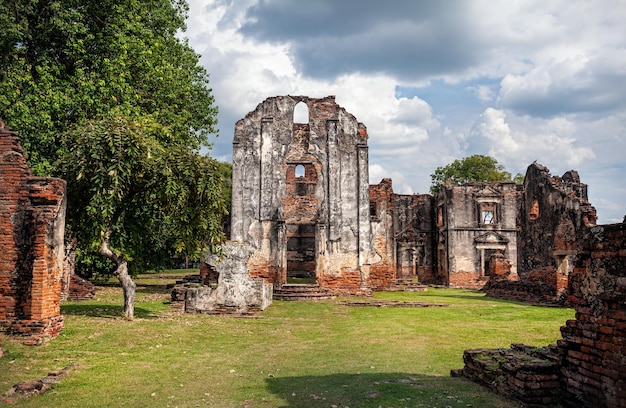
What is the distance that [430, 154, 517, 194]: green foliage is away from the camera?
174ft

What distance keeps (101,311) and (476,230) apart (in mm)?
26940

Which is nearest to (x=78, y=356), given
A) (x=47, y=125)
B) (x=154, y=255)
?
(x=47, y=125)

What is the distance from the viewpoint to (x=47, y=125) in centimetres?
1672

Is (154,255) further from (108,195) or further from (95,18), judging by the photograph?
(108,195)

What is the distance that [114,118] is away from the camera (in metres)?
13.6

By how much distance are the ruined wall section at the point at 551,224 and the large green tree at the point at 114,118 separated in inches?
548

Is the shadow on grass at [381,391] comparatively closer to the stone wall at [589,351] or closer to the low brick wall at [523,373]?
the low brick wall at [523,373]

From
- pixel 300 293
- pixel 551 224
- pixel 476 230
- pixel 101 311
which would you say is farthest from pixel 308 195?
pixel 476 230

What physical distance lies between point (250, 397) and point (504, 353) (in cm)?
363

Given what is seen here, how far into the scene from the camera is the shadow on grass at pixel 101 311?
→ 1398 centimetres

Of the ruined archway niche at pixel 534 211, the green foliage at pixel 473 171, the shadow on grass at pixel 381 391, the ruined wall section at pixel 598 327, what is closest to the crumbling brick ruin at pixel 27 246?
the shadow on grass at pixel 381 391

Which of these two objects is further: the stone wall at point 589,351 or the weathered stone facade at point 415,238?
Result: the weathered stone facade at point 415,238

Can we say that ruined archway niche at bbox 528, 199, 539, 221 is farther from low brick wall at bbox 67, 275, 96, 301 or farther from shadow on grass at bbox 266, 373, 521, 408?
shadow on grass at bbox 266, 373, 521, 408

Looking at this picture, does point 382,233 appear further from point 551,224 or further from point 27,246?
point 27,246
